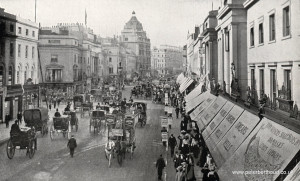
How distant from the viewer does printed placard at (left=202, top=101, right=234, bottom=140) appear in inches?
571

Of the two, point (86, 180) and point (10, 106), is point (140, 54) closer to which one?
point (10, 106)

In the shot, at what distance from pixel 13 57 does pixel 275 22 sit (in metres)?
26.2

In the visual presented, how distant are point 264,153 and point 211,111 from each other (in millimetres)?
8726

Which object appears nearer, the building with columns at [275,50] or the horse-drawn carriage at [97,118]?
the building with columns at [275,50]

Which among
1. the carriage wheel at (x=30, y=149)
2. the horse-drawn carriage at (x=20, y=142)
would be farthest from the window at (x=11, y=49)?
the horse-drawn carriage at (x=20, y=142)

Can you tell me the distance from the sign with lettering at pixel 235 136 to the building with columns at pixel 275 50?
0.98 metres

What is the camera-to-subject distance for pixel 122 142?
49.8 feet

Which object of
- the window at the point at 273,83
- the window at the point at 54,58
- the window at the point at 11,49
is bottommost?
the window at the point at 273,83

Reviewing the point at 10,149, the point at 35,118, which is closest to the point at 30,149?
the point at 10,149

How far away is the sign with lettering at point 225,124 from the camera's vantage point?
1290cm

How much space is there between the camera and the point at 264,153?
28.8 ft

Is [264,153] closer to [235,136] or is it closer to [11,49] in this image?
[235,136]

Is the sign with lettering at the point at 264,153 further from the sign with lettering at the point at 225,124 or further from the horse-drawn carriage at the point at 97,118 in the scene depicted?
the horse-drawn carriage at the point at 97,118

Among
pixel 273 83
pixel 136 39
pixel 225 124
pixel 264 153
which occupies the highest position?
pixel 136 39
